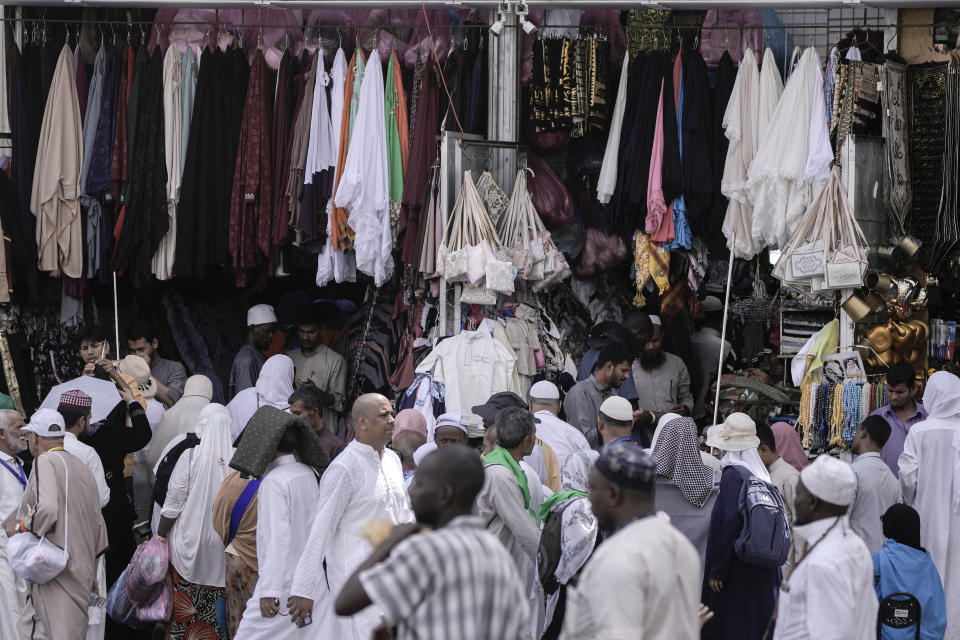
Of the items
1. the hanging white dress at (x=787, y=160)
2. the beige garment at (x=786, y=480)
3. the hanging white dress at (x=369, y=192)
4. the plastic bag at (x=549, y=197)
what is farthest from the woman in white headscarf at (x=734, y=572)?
the hanging white dress at (x=369, y=192)

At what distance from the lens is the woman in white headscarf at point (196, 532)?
7371mm

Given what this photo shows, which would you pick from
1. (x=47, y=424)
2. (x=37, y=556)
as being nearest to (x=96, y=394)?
(x=47, y=424)

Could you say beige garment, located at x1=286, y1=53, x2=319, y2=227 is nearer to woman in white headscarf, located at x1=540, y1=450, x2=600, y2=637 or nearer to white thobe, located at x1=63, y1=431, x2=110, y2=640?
white thobe, located at x1=63, y1=431, x2=110, y2=640

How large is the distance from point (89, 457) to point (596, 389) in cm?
317

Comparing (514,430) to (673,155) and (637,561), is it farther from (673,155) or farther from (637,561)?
(673,155)

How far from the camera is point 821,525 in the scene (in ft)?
15.3

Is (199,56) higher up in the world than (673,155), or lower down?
higher up

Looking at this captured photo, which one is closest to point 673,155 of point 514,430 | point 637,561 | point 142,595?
point 514,430

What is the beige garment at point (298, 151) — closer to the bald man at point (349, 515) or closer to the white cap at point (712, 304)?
the white cap at point (712, 304)

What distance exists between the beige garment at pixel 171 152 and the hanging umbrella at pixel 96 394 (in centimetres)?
169

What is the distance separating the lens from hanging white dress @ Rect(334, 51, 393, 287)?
9266mm

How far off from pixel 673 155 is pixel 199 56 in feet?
12.0

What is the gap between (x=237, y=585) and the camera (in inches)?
269

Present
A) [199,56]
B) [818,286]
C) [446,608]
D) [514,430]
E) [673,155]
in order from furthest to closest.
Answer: [199,56] → [673,155] → [818,286] → [514,430] → [446,608]
